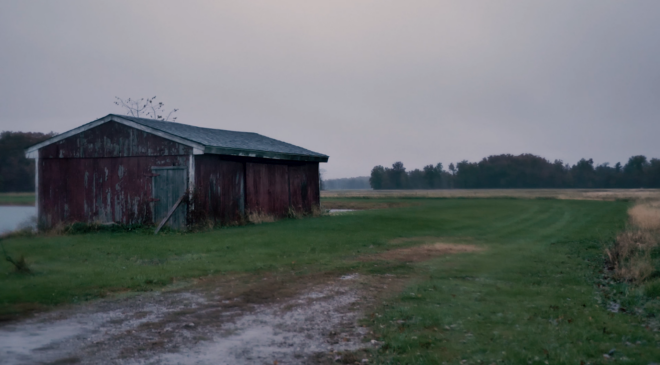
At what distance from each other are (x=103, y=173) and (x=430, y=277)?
14.6 meters

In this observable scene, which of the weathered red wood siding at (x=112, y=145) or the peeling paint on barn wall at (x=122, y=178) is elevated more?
the weathered red wood siding at (x=112, y=145)

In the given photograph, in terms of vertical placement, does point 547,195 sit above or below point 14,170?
below

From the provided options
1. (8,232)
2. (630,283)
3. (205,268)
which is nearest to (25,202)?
(8,232)

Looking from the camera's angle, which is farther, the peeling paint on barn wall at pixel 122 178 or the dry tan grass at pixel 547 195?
the dry tan grass at pixel 547 195

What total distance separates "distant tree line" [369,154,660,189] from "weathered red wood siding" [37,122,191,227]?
106847 mm

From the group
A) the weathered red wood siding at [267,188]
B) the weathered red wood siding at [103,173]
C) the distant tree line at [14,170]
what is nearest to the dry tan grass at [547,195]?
the distant tree line at [14,170]

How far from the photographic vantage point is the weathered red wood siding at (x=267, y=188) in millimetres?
22859

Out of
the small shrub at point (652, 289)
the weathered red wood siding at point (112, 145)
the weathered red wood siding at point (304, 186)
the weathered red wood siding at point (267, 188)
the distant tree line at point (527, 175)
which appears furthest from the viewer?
the distant tree line at point (527, 175)

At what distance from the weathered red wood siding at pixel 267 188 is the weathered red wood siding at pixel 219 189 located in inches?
18.1

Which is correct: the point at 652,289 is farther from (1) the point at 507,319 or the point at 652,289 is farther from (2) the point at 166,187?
(2) the point at 166,187

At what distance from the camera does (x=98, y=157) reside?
2061 cm

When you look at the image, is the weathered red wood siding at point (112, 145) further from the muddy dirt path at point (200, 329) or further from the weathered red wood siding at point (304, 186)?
the muddy dirt path at point (200, 329)

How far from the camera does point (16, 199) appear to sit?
3206 centimetres

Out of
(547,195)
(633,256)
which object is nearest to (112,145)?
(633,256)
